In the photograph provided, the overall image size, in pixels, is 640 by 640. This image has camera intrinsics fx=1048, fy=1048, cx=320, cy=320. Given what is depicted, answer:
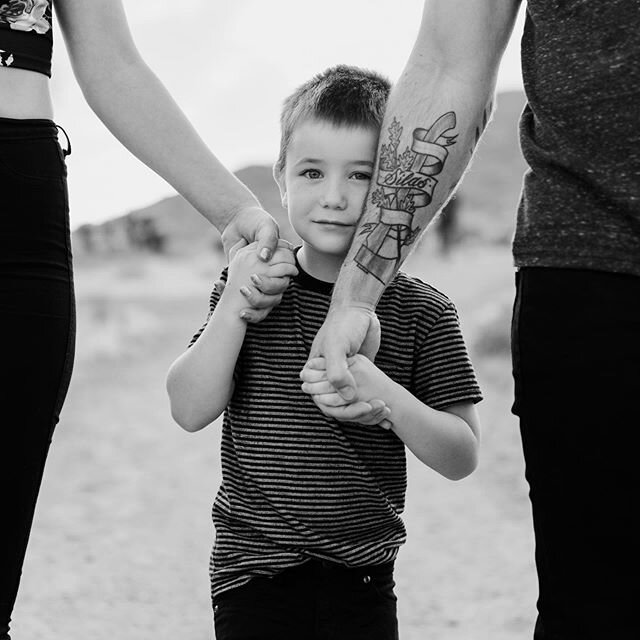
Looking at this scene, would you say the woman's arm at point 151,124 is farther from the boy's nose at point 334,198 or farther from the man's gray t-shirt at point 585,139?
the man's gray t-shirt at point 585,139

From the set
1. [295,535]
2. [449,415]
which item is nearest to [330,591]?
[295,535]

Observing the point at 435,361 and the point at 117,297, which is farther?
the point at 117,297

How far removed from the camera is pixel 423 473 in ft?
27.8

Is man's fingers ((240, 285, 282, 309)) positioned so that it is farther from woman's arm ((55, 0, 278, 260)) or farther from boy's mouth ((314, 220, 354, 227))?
boy's mouth ((314, 220, 354, 227))

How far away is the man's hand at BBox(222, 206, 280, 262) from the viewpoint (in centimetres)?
218

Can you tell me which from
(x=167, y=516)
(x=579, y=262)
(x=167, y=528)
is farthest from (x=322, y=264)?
(x=167, y=516)

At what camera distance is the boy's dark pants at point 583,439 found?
1.58m

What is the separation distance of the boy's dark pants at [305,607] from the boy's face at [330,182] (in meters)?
0.71

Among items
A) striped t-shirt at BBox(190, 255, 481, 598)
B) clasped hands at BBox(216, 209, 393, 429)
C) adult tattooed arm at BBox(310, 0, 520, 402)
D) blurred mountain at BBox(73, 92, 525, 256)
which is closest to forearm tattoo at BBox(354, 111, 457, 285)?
adult tattooed arm at BBox(310, 0, 520, 402)

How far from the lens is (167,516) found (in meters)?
7.07

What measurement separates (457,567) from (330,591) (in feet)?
12.7

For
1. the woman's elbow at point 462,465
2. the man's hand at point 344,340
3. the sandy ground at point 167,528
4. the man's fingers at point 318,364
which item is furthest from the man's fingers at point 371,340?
the sandy ground at point 167,528

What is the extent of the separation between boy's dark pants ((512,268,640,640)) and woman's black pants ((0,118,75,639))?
2.75ft

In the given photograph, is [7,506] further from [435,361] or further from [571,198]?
[571,198]
